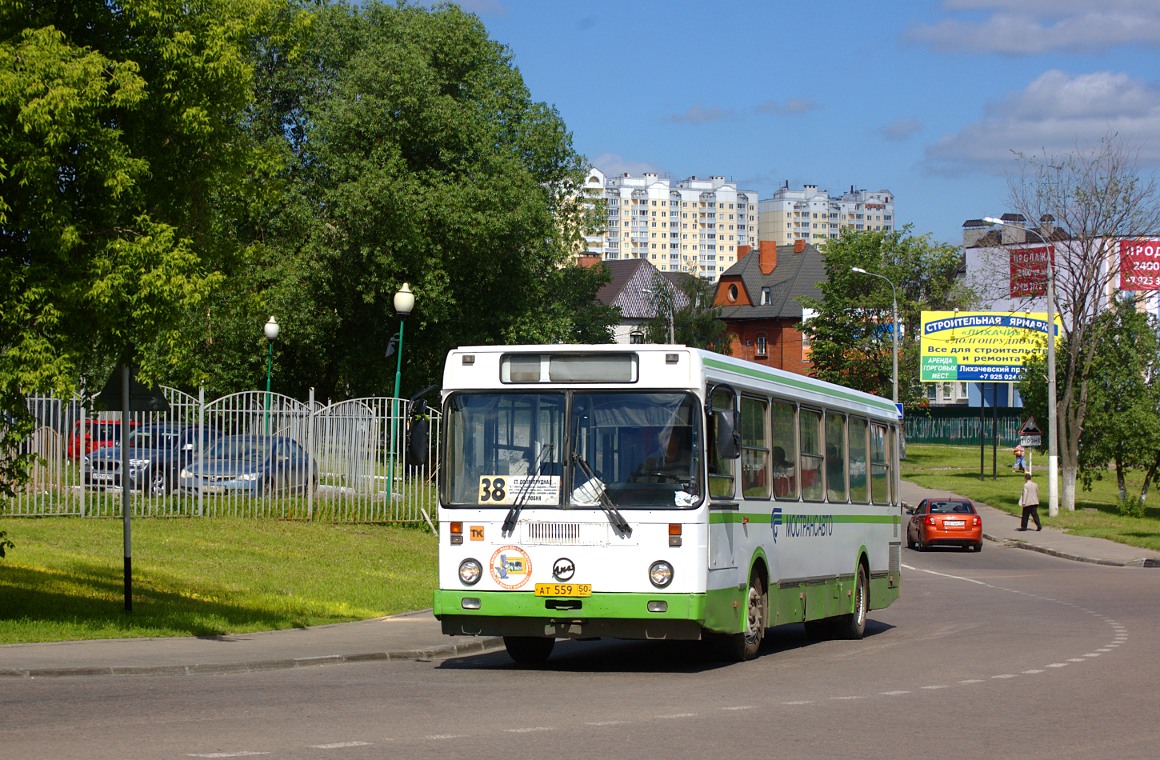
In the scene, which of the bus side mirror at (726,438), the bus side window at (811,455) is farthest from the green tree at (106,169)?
the bus side window at (811,455)

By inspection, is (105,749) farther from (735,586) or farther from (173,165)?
(173,165)

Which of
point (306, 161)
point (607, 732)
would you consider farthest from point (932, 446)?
point (607, 732)

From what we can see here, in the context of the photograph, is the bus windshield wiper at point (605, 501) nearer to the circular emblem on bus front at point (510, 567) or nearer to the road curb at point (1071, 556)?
the circular emblem on bus front at point (510, 567)

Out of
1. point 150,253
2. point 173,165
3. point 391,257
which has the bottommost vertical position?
point 150,253

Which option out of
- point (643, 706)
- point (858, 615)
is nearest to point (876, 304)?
point (858, 615)

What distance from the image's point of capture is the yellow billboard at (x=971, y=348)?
242 ft

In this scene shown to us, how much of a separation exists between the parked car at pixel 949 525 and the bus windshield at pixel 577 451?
2849 cm

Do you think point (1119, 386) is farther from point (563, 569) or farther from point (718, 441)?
point (563, 569)

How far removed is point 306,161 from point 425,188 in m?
8.08

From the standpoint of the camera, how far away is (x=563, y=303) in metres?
54.7

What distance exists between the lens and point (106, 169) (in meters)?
14.1

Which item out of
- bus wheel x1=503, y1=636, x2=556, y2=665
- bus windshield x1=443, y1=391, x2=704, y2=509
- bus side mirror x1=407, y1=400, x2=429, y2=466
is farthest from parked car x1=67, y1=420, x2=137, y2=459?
bus windshield x1=443, y1=391, x2=704, y2=509

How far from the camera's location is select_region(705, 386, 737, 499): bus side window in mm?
12844

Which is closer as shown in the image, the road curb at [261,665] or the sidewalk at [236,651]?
the road curb at [261,665]
